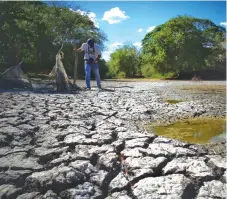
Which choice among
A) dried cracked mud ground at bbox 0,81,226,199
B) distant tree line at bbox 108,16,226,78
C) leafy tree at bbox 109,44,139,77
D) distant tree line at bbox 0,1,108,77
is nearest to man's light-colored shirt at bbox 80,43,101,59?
dried cracked mud ground at bbox 0,81,226,199

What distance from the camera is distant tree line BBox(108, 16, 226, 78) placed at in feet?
88.6

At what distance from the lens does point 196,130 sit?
466 cm

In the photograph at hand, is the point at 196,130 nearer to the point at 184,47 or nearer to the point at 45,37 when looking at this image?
the point at 45,37

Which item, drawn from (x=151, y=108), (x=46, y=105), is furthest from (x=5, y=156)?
(x=151, y=108)

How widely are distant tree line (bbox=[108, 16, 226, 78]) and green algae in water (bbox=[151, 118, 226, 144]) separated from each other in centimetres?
2246

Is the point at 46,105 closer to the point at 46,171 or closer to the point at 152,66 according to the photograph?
the point at 46,171

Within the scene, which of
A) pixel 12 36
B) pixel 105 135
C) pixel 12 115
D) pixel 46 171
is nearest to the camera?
pixel 46 171

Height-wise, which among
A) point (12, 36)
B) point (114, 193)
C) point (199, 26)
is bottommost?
point (114, 193)

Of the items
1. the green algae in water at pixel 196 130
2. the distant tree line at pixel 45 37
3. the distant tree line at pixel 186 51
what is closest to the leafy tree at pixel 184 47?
the distant tree line at pixel 186 51

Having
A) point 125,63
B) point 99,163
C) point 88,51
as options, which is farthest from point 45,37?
point 99,163

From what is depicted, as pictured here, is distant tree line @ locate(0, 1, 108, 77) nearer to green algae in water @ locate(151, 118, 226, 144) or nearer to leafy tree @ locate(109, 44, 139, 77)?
leafy tree @ locate(109, 44, 139, 77)

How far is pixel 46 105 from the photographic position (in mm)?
6445

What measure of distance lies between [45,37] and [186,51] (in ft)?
39.8

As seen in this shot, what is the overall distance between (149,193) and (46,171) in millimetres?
943
